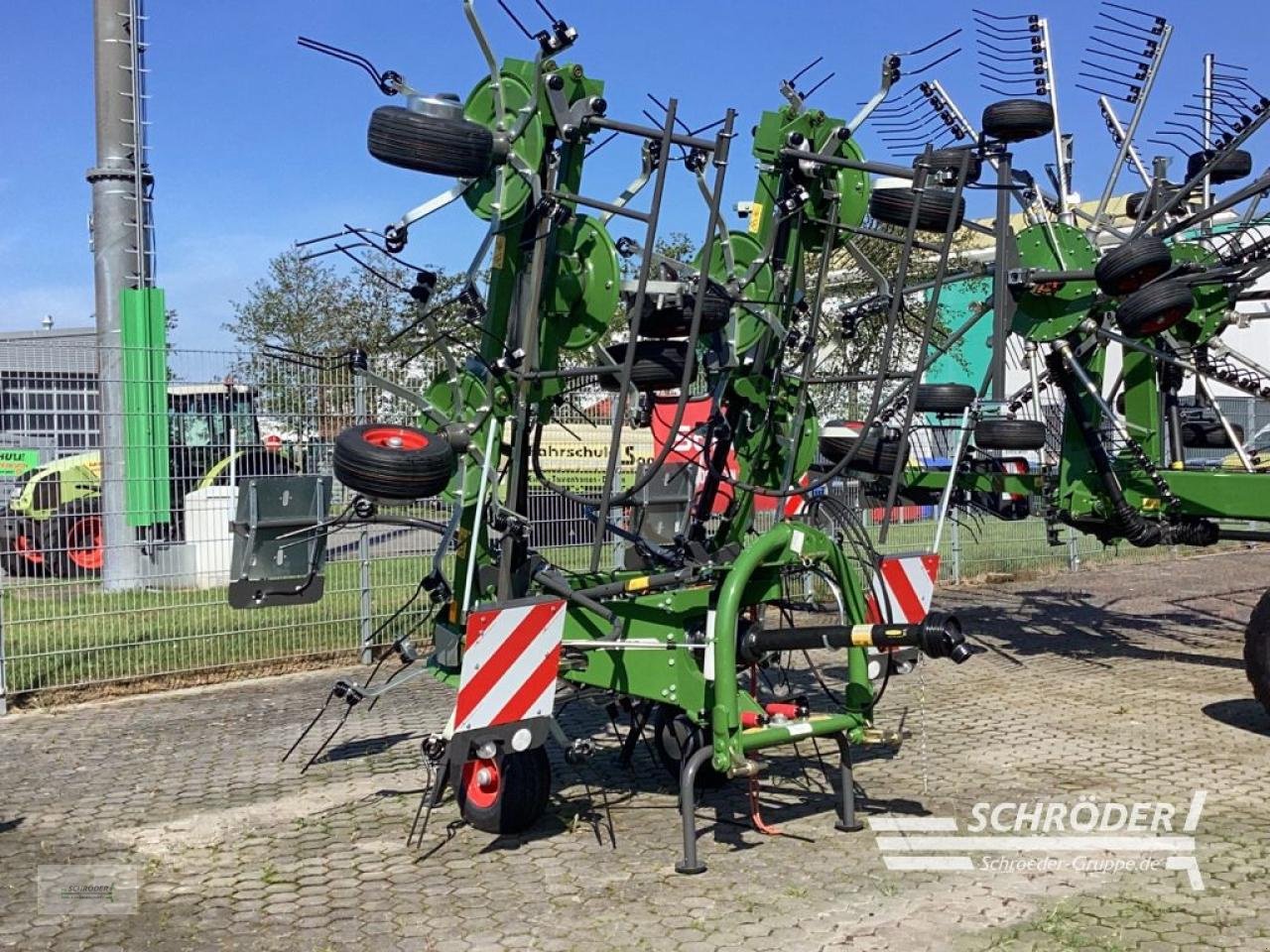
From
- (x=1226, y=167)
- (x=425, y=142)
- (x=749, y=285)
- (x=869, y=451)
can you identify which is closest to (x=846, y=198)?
(x=749, y=285)

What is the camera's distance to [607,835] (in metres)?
6.25

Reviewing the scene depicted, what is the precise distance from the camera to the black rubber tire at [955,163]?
623 centimetres

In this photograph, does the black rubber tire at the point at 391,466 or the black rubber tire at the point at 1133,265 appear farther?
the black rubber tire at the point at 1133,265

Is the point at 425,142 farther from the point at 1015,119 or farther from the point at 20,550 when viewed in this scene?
the point at 20,550

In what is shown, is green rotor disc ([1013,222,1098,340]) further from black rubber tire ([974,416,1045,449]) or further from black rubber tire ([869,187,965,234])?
black rubber tire ([869,187,965,234])

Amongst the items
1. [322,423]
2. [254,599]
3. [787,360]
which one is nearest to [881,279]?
[787,360]

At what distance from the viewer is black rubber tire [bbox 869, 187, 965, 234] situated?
7633 millimetres

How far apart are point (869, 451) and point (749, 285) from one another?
6.08ft

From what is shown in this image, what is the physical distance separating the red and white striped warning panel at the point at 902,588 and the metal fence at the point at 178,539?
2.87m

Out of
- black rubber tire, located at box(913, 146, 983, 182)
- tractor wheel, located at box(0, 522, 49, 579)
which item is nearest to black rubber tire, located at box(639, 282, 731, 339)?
black rubber tire, located at box(913, 146, 983, 182)

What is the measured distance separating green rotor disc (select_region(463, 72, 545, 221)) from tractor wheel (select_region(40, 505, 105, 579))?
16.9 ft

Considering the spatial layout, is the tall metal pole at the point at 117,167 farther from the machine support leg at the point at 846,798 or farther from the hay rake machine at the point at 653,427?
the machine support leg at the point at 846,798

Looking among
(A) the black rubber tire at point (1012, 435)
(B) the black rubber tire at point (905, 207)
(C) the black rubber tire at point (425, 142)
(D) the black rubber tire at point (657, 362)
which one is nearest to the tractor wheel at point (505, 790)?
(D) the black rubber tire at point (657, 362)

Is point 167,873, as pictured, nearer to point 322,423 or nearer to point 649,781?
point 649,781
